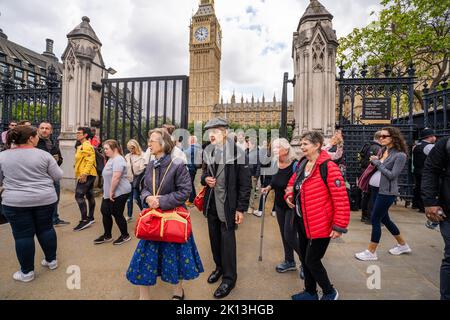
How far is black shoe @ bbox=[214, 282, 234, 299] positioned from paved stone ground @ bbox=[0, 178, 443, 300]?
7 centimetres

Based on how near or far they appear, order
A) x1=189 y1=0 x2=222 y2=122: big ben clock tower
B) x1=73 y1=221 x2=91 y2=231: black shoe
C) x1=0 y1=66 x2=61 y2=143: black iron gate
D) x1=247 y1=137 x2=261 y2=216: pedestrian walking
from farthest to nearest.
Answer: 1. x1=189 y1=0 x2=222 y2=122: big ben clock tower
2. x1=0 y1=66 x2=61 y2=143: black iron gate
3. x1=247 y1=137 x2=261 y2=216: pedestrian walking
4. x1=73 y1=221 x2=91 y2=231: black shoe

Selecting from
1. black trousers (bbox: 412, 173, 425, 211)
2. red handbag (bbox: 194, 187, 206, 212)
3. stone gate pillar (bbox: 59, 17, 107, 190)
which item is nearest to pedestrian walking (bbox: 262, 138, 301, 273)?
red handbag (bbox: 194, 187, 206, 212)

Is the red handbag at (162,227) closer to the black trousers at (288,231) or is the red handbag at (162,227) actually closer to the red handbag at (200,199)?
the red handbag at (200,199)

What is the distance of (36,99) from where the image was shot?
336 inches

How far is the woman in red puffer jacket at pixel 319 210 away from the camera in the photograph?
2324 millimetres

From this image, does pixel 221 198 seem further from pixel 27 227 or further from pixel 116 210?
pixel 27 227

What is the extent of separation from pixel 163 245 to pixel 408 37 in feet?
47.1

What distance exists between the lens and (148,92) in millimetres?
7422

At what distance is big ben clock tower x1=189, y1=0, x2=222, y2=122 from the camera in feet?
295

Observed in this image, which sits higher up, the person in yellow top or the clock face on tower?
the clock face on tower

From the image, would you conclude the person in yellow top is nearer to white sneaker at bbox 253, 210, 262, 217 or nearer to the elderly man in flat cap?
white sneaker at bbox 253, 210, 262, 217

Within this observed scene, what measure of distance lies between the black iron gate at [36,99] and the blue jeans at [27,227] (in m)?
6.37

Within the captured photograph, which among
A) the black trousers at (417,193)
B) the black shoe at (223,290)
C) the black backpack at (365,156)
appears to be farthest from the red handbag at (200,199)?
the black trousers at (417,193)
